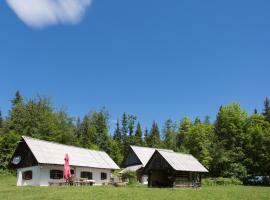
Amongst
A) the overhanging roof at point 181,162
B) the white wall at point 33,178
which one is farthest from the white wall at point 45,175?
the overhanging roof at point 181,162

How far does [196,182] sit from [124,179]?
43.9ft

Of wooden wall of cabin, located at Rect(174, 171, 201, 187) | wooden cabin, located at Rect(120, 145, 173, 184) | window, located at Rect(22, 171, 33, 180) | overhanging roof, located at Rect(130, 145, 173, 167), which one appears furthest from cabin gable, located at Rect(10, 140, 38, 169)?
overhanging roof, located at Rect(130, 145, 173, 167)

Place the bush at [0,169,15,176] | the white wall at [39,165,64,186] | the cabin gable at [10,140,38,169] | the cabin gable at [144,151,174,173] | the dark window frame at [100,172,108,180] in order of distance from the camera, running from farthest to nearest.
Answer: the bush at [0,169,15,176] → the dark window frame at [100,172,108,180] → the cabin gable at [10,140,38,169] → the white wall at [39,165,64,186] → the cabin gable at [144,151,174,173]

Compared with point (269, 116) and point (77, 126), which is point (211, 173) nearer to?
point (269, 116)

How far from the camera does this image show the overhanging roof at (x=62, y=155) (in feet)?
135

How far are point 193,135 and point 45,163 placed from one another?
4141cm

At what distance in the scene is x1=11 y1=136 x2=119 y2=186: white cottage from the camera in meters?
40.4

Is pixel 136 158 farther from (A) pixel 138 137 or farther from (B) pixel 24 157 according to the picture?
(A) pixel 138 137

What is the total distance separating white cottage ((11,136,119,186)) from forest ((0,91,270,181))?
15960mm

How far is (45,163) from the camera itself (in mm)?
39812

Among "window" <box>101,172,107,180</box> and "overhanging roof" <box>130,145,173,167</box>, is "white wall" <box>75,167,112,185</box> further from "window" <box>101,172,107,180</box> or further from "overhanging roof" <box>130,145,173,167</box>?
"overhanging roof" <box>130,145,173,167</box>

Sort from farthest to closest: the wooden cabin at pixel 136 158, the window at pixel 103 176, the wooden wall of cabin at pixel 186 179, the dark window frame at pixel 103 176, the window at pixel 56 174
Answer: the wooden cabin at pixel 136 158 → the window at pixel 103 176 → the dark window frame at pixel 103 176 → the window at pixel 56 174 → the wooden wall of cabin at pixel 186 179

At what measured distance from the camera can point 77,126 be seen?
10131 centimetres

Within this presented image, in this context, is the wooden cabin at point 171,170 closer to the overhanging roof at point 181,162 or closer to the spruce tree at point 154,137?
the overhanging roof at point 181,162
